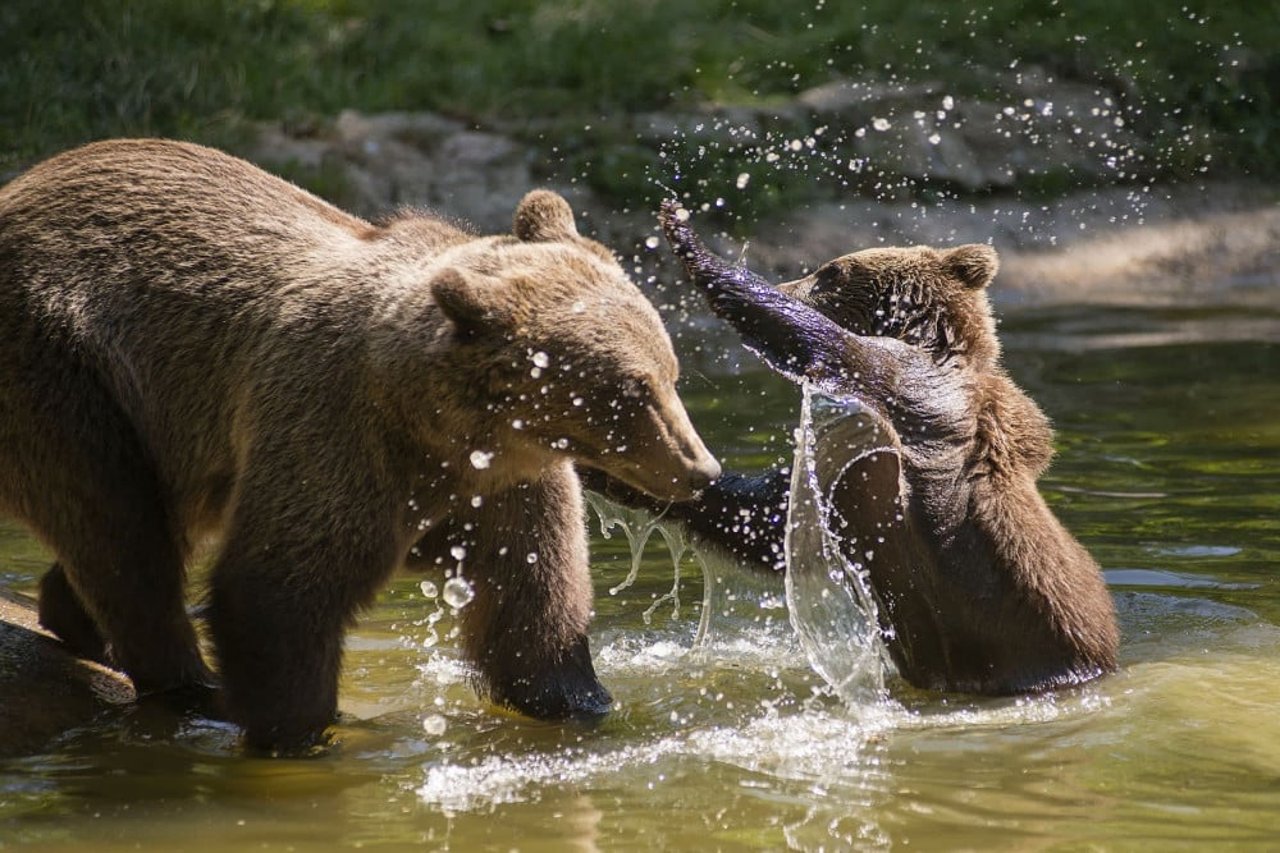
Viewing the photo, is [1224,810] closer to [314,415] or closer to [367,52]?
[314,415]

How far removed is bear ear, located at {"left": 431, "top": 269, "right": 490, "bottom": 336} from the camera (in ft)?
18.4

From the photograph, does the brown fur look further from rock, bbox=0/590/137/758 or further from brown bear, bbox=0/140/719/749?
rock, bbox=0/590/137/758

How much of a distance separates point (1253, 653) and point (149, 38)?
36.2 feet

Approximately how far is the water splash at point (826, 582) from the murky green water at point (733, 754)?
0.17 metres

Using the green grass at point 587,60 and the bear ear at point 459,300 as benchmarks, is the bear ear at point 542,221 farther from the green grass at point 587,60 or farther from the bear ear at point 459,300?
the green grass at point 587,60

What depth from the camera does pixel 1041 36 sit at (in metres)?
17.4

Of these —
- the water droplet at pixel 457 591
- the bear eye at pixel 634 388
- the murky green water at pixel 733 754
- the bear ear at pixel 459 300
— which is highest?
the bear ear at pixel 459 300

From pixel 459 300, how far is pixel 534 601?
4.06 feet

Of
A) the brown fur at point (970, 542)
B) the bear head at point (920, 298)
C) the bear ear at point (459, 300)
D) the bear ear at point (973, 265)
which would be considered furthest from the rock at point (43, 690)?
the bear ear at point (973, 265)

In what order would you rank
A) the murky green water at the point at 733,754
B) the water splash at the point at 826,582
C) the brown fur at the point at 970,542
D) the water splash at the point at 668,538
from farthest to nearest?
the water splash at the point at 668,538 < the brown fur at the point at 970,542 < the water splash at the point at 826,582 < the murky green water at the point at 733,754

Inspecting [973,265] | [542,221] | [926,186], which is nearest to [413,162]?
[926,186]

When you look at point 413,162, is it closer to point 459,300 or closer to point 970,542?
point 970,542

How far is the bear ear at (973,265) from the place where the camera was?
772cm

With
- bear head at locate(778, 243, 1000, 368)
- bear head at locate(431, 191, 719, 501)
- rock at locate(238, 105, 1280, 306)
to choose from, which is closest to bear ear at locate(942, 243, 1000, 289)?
bear head at locate(778, 243, 1000, 368)
